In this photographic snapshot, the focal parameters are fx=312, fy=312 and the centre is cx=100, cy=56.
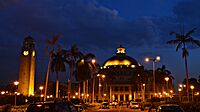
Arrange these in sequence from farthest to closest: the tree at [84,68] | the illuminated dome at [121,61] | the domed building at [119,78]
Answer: the illuminated dome at [121,61] → the domed building at [119,78] → the tree at [84,68]

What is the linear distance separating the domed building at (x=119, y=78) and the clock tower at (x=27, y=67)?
5757 cm

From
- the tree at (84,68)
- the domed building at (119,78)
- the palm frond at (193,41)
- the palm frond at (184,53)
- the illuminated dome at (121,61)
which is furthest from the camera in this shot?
the illuminated dome at (121,61)

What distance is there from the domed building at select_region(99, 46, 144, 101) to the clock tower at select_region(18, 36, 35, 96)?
5757 cm

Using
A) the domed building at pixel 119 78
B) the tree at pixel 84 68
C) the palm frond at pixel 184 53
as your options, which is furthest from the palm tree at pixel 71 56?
the domed building at pixel 119 78

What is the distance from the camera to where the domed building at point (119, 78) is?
147600 mm

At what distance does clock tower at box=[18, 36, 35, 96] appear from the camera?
86562mm

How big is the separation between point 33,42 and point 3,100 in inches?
1573

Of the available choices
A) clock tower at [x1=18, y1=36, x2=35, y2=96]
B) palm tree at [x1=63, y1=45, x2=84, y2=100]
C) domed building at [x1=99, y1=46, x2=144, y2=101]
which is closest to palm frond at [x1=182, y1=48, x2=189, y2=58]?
palm tree at [x1=63, y1=45, x2=84, y2=100]

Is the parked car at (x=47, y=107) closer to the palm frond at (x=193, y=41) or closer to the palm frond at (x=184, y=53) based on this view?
the palm frond at (x=193, y=41)

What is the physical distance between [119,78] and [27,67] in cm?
7514

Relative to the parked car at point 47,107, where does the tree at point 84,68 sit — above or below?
above

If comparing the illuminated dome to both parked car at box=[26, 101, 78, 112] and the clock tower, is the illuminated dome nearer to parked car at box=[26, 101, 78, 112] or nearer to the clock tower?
the clock tower

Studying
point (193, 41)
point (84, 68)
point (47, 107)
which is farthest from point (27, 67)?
point (47, 107)

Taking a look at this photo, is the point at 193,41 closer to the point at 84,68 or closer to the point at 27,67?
the point at 84,68
